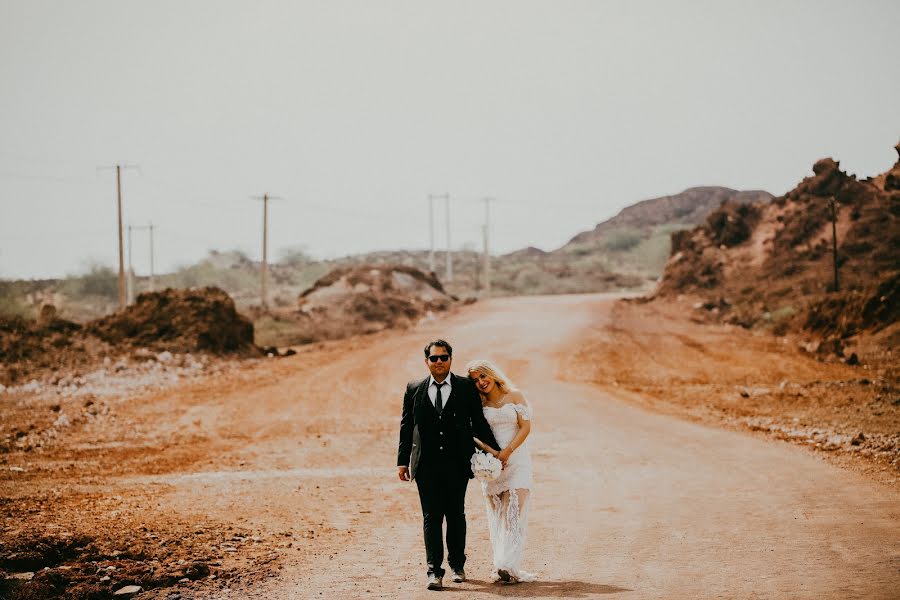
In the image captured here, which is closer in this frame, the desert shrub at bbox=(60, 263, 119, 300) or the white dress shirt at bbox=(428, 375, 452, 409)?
the white dress shirt at bbox=(428, 375, 452, 409)

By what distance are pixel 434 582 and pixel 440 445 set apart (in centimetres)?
108

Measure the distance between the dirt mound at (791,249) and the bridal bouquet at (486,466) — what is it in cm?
3342

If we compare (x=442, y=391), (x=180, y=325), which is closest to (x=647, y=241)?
(x=180, y=325)

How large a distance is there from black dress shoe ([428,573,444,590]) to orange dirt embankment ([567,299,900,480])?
26.1 ft

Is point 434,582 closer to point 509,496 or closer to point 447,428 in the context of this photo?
point 509,496

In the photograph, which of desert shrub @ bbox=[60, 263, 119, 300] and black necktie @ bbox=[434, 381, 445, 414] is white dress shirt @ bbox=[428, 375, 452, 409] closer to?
black necktie @ bbox=[434, 381, 445, 414]

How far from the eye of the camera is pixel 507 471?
8180 mm

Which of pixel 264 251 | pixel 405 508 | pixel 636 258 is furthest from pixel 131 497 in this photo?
pixel 636 258

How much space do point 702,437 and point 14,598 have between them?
13.0 metres

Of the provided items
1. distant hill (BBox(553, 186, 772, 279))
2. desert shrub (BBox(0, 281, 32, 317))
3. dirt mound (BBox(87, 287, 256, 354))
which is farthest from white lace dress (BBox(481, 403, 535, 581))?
distant hill (BBox(553, 186, 772, 279))

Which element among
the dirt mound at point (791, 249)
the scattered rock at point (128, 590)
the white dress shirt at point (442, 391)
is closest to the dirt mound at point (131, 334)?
the dirt mound at point (791, 249)

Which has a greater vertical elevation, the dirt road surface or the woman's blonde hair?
the woman's blonde hair

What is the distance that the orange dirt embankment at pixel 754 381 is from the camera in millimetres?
17172

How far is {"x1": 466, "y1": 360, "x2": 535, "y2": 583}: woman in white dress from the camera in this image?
800cm
